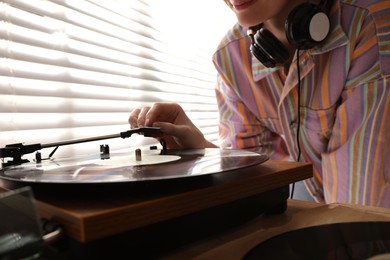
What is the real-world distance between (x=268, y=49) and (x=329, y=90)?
0.20 m

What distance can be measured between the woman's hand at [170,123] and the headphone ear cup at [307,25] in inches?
12.2

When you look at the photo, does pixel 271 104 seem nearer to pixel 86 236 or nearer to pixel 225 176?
pixel 225 176

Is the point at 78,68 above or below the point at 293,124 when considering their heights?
above

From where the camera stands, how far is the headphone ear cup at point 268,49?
77cm

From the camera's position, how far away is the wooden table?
0.86 ft

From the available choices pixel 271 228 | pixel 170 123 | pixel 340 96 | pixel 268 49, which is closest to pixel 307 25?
pixel 268 49

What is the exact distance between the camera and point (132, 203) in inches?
11.5

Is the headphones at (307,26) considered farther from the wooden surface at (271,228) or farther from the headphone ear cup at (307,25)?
the wooden surface at (271,228)

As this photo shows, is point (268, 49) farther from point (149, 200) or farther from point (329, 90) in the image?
point (149, 200)

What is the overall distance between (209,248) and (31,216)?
19 cm

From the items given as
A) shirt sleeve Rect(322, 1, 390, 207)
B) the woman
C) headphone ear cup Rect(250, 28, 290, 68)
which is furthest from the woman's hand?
shirt sleeve Rect(322, 1, 390, 207)

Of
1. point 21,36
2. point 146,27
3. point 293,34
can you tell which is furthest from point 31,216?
point 146,27

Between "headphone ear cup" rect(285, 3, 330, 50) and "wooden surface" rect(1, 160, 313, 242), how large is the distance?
1.35 feet

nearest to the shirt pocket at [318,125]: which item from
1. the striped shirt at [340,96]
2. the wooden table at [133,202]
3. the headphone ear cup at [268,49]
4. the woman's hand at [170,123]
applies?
the striped shirt at [340,96]
